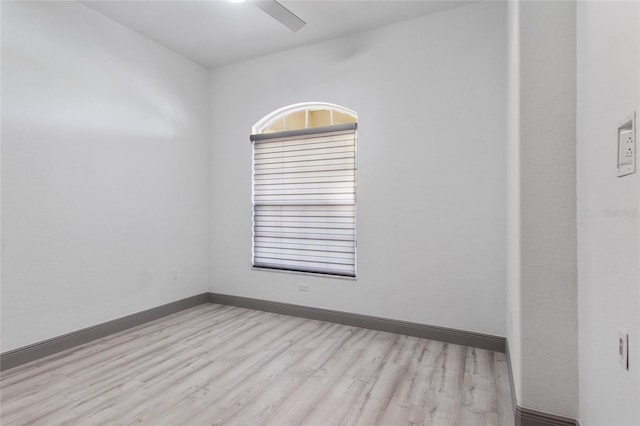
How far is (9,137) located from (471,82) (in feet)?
12.0

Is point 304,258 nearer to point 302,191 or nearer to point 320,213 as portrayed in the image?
point 320,213

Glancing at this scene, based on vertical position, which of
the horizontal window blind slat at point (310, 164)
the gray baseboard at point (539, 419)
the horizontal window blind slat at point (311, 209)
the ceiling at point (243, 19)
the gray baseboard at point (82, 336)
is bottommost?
the gray baseboard at point (82, 336)

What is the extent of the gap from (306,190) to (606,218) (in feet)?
9.47

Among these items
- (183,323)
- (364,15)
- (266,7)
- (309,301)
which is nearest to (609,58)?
(266,7)

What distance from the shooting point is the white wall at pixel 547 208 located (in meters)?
1.61

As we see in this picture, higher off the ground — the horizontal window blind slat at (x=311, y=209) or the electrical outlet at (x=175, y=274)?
the horizontal window blind slat at (x=311, y=209)

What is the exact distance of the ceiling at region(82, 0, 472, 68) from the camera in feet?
9.86

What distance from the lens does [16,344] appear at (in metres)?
2.58

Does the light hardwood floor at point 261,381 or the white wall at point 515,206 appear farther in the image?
the light hardwood floor at point 261,381

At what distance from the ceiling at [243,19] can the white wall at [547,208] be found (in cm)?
162

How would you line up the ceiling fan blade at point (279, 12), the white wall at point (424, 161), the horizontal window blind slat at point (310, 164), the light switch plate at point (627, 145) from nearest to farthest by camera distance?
1. the light switch plate at point (627, 145)
2. the ceiling fan blade at point (279, 12)
3. the white wall at point (424, 161)
4. the horizontal window blind slat at point (310, 164)

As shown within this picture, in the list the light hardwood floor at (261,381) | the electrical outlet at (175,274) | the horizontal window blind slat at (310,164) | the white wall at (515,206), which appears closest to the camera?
the white wall at (515,206)

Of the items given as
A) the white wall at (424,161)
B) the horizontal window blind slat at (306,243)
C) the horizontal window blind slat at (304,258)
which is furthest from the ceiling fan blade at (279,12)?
the horizontal window blind slat at (304,258)

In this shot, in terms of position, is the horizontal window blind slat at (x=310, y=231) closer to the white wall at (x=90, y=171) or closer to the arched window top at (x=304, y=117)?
the white wall at (x=90, y=171)
